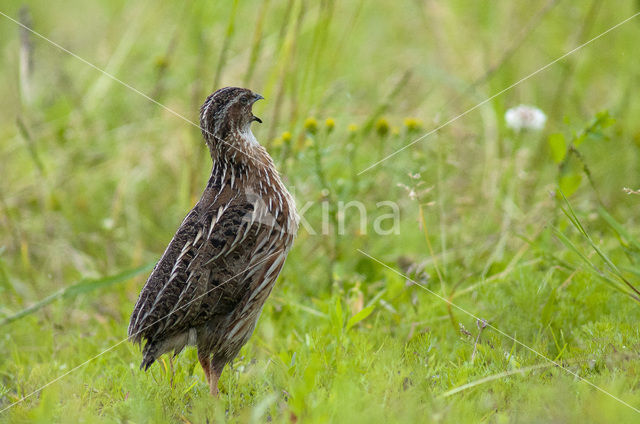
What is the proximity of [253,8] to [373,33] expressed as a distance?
1.91 m

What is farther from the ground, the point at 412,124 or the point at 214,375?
the point at 412,124

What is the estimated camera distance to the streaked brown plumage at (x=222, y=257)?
375 centimetres

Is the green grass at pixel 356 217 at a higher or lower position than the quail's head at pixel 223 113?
lower

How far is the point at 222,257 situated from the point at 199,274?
0.17 metres

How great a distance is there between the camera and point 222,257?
3.82 meters

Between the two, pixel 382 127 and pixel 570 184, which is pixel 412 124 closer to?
pixel 382 127

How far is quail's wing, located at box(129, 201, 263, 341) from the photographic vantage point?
3.72m

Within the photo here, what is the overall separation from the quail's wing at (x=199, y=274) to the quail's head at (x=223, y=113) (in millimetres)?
581

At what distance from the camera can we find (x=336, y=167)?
662cm

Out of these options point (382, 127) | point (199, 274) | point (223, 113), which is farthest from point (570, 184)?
point (199, 274)

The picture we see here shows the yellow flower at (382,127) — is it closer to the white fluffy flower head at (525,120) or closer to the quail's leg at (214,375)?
the white fluffy flower head at (525,120)

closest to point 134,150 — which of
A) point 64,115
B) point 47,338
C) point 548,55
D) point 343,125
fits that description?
point 64,115

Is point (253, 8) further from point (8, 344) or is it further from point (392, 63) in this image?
point (8, 344)

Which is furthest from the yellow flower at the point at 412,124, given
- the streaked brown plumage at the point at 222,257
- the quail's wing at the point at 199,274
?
the quail's wing at the point at 199,274
